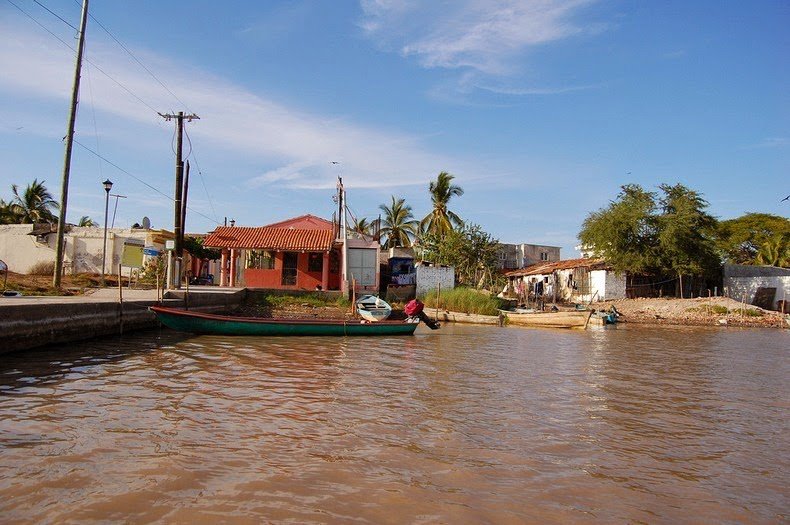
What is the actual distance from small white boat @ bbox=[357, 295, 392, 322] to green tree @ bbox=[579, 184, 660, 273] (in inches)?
708

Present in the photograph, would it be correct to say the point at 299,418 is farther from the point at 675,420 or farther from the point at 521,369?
the point at 521,369

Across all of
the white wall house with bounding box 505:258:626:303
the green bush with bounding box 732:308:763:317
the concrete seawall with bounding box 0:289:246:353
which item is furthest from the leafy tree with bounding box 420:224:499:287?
the concrete seawall with bounding box 0:289:246:353

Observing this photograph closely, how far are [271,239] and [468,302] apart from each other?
1079cm

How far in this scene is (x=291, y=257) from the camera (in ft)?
94.8

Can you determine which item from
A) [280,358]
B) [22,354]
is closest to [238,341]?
[280,358]

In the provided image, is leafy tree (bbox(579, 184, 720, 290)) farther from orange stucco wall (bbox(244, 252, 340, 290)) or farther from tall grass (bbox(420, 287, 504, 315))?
orange stucco wall (bbox(244, 252, 340, 290))

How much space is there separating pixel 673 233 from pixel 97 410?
3349 cm

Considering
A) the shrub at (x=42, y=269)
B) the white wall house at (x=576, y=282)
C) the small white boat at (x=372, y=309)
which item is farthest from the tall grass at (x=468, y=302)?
the shrub at (x=42, y=269)

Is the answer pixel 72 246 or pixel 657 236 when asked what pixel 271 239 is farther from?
pixel 657 236

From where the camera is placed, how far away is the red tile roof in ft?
91.1

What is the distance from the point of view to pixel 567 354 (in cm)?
1448

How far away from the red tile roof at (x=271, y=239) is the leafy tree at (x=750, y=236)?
33.3 meters

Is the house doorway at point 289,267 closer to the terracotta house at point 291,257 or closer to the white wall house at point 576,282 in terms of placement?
the terracotta house at point 291,257

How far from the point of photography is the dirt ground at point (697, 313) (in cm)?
2880
